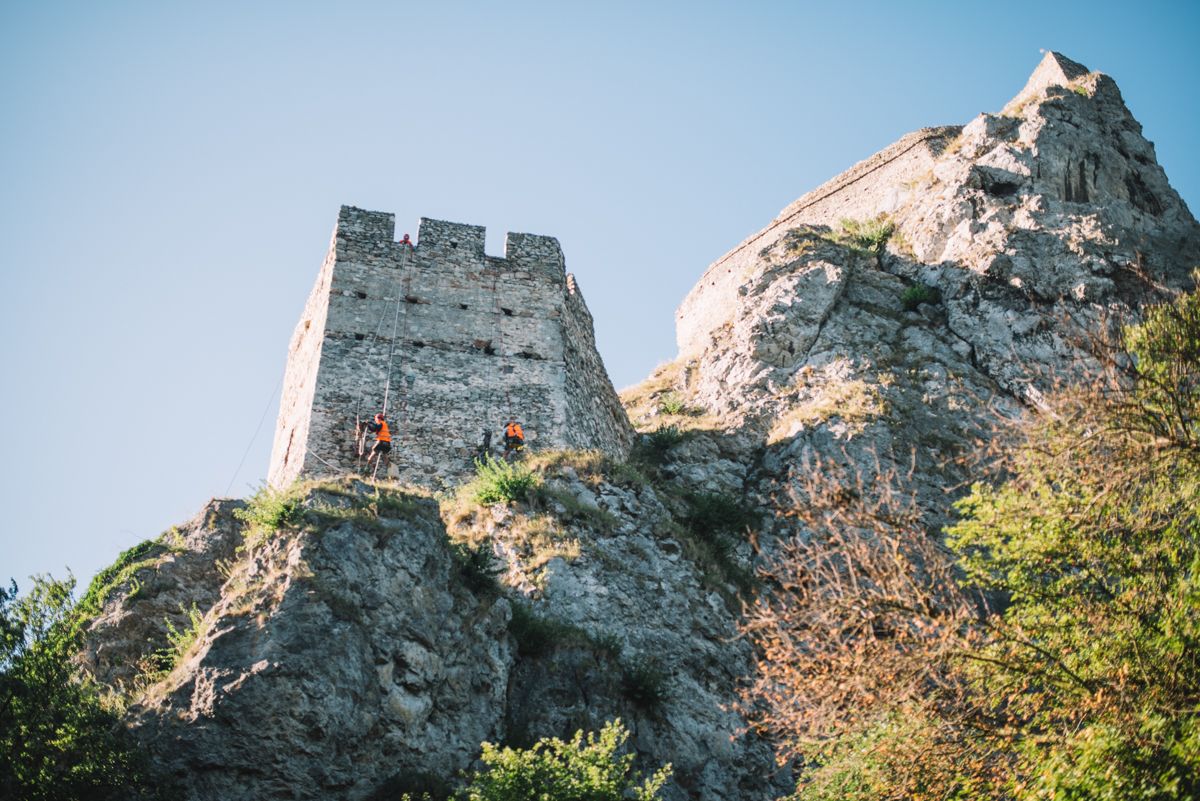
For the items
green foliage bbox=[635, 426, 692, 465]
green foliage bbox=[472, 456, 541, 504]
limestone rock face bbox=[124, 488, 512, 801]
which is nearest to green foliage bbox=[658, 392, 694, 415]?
green foliage bbox=[635, 426, 692, 465]

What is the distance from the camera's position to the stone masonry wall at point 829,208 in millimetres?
27922

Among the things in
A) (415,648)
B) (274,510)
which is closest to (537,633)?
(415,648)

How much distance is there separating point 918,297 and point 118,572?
1754 cm

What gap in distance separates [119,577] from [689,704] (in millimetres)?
7628

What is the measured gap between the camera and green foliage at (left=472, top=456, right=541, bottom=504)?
54.2ft

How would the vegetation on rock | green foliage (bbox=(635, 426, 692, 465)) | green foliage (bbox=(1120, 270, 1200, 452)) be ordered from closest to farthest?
the vegetation on rock, green foliage (bbox=(1120, 270, 1200, 452)), green foliage (bbox=(635, 426, 692, 465))

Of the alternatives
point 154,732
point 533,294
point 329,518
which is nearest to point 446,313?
point 533,294

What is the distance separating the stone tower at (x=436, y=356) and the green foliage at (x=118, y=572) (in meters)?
3.32

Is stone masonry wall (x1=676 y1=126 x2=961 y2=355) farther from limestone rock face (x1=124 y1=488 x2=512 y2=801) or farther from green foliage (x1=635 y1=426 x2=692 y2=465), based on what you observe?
limestone rock face (x1=124 y1=488 x2=512 y2=801)

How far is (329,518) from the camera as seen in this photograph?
1273 centimetres

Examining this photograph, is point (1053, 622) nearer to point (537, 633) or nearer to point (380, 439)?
point (537, 633)

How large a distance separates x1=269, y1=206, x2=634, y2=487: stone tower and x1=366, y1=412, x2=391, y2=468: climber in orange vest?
39 centimetres

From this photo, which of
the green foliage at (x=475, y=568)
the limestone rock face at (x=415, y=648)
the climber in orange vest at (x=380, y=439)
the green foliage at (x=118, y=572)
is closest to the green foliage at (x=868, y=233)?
the limestone rock face at (x=415, y=648)

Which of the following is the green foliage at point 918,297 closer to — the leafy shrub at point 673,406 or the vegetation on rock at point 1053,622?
the leafy shrub at point 673,406
